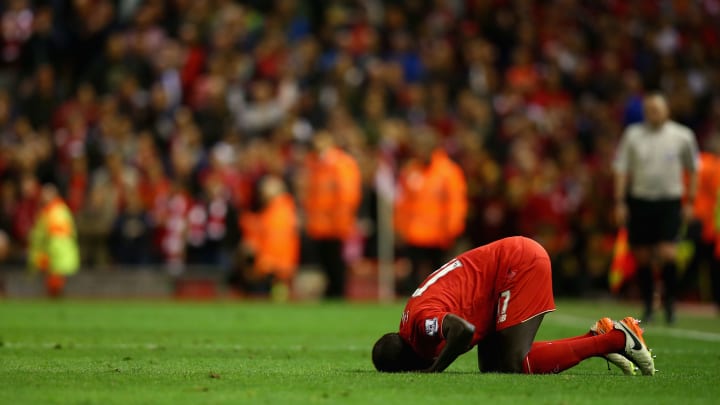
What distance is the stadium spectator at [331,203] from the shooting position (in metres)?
20.3

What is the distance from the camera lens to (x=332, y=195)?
20391mm

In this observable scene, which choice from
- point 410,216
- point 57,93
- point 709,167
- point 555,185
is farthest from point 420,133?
point 57,93

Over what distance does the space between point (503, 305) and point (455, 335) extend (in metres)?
0.69

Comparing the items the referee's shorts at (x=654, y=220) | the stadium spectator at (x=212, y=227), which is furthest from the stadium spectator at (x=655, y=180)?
the stadium spectator at (x=212, y=227)

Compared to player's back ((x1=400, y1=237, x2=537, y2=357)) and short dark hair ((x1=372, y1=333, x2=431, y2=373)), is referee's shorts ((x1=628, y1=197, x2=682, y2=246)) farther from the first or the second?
short dark hair ((x1=372, y1=333, x2=431, y2=373))

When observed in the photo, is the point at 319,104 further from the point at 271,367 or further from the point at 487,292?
the point at 487,292

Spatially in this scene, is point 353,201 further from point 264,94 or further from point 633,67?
point 633,67

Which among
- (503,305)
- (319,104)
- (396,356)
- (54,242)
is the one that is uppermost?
(319,104)

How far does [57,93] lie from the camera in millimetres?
25109

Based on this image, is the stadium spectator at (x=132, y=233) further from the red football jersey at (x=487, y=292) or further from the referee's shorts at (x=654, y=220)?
the red football jersey at (x=487, y=292)

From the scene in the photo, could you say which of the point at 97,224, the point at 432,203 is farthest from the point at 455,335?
the point at 97,224

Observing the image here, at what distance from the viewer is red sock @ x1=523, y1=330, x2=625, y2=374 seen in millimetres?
7660

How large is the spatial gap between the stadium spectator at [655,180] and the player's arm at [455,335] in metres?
7.08

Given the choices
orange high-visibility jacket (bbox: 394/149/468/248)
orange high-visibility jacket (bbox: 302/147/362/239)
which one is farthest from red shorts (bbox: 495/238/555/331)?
orange high-visibility jacket (bbox: 302/147/362/239)
